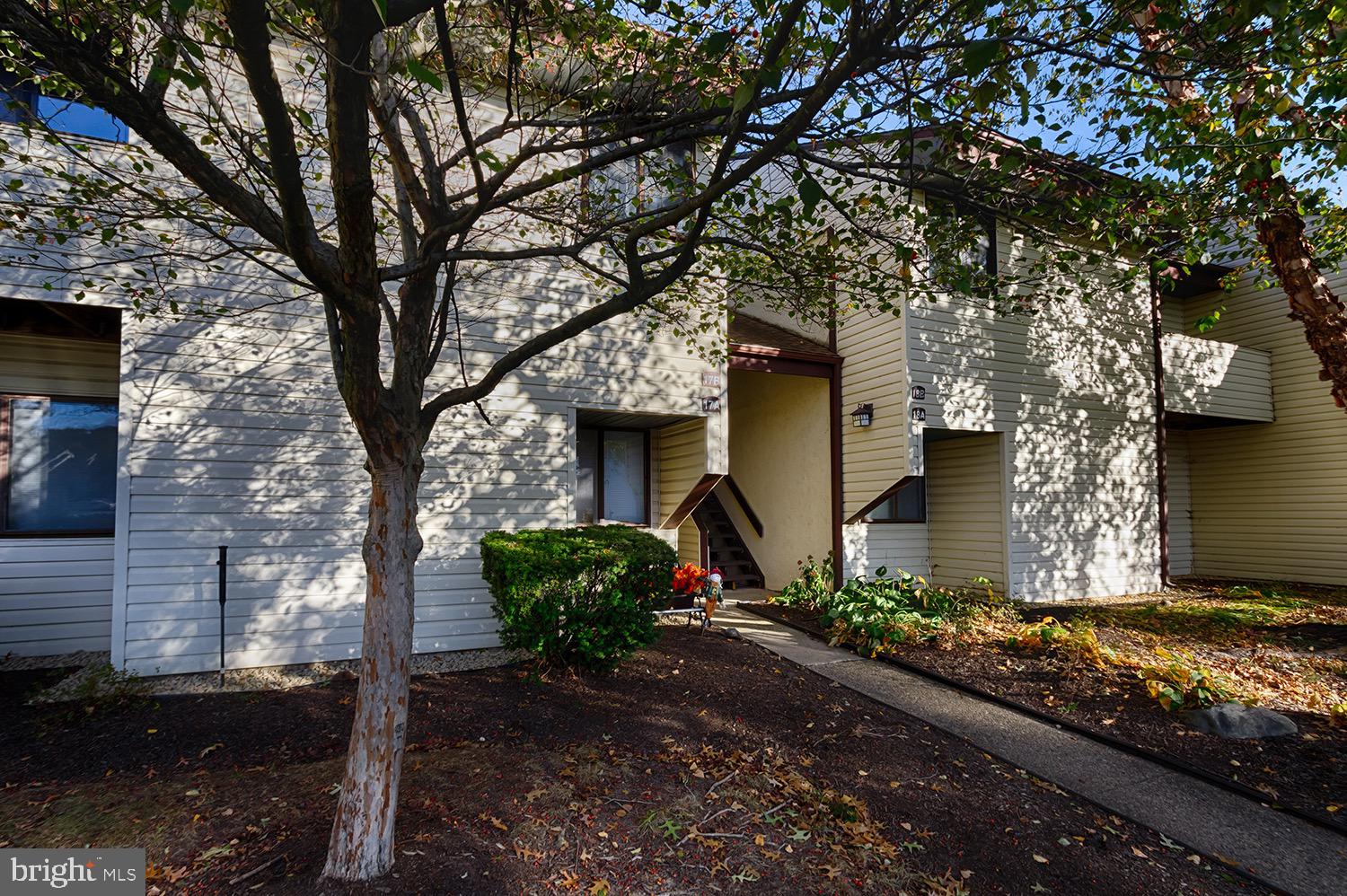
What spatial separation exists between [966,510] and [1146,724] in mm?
5202

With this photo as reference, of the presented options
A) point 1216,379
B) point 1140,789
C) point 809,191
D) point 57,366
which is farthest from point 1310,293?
point 57,366

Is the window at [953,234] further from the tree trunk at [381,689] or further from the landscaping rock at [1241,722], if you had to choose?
the landscaping rock at [1241,722]

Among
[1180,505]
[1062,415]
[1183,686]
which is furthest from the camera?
[1180,505]

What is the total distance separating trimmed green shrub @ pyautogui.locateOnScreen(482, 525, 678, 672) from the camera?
5.04m

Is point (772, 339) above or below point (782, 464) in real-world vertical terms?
above

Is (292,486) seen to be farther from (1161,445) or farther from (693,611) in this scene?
(1161,445)

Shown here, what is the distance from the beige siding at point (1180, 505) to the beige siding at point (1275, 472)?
0.13 metres

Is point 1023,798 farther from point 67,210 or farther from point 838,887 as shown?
point 67,210

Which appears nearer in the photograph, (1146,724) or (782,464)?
(1146,724)

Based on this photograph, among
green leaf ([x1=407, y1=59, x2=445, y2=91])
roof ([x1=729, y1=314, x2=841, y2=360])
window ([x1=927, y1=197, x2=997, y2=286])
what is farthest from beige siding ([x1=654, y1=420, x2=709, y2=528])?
green leaf ([x1=407, y1=59, x2=445, y2=91])

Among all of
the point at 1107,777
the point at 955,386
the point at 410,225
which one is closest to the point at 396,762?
the point at 410,225

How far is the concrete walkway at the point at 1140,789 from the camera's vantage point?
3.30 m

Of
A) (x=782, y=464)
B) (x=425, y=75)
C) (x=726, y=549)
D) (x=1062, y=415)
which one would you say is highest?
(x=425, y=75)

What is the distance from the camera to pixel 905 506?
10086 mm
